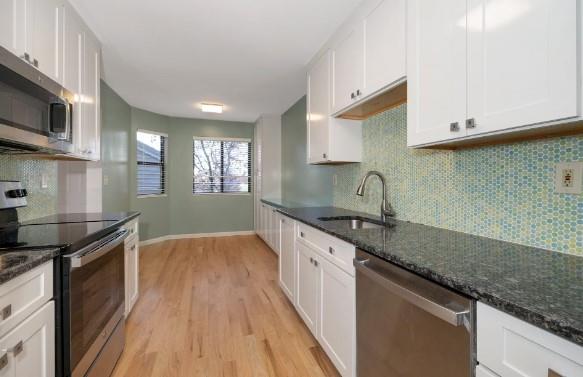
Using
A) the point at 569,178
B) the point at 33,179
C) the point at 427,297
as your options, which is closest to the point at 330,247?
the point at 427,297

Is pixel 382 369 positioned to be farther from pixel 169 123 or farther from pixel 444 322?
pixel 169 123

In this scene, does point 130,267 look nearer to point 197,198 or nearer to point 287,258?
point 287,258

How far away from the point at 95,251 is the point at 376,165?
77.1 inches

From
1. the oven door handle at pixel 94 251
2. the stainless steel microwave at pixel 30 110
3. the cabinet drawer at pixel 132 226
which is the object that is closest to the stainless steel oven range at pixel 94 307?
the oven door handle at pixel 94 251

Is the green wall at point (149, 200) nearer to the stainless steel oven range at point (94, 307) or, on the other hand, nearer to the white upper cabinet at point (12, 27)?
the stainless steel oven range at point (94, 307)

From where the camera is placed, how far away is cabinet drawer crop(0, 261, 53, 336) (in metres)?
0.91

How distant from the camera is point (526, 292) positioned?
72 centimetres

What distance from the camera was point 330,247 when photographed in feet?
5.57

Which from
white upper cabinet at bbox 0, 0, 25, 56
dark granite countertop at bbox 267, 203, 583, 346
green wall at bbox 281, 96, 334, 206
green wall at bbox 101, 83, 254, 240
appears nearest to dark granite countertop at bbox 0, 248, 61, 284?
white upper cabinet at bbox 0, 0, 25, 56

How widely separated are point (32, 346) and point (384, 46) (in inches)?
85.3

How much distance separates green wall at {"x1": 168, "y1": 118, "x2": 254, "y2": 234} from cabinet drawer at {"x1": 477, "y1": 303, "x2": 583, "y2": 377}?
5.30 metres

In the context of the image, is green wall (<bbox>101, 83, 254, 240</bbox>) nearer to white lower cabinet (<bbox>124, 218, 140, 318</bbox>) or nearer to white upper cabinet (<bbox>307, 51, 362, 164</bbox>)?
white lower cabinet (<bbox>124, 218, 140, 318</bbox>)

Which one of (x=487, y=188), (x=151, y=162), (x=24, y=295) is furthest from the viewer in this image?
(x=151, y=162)

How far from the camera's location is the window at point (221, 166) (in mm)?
5594
